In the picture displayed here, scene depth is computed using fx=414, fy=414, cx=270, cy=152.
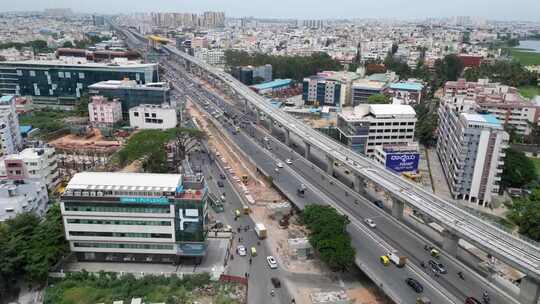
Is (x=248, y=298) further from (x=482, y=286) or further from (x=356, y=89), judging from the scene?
(x=356, y=89)

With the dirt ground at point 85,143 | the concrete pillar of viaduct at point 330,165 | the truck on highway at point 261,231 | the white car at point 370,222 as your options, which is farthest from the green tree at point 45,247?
the concrete pillar of viaduct at point 330,165

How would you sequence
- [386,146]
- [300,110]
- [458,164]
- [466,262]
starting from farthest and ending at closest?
1. [300,110]
2. [386,146]
3. [458,164]
4. [466,262]

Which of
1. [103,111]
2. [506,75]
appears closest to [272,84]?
[103,111]

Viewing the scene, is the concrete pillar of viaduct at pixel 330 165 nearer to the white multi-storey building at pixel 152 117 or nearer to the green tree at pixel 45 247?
the white multi-storey building at pixel 152 117

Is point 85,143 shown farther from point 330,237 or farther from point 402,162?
point 402,162

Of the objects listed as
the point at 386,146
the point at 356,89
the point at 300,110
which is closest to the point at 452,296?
the point at 386,146

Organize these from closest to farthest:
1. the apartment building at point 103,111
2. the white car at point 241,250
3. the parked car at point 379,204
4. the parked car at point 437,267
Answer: the parked car at point 437,267 → the white car at point 241,250 → the parked car at point 379,204 → the apartment building at point 103,111
